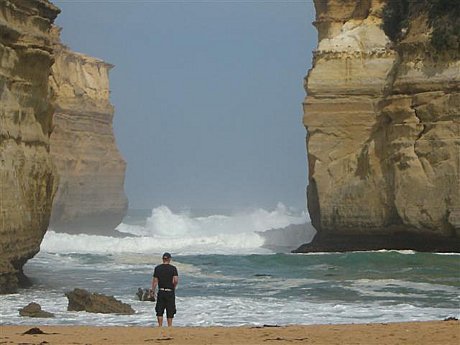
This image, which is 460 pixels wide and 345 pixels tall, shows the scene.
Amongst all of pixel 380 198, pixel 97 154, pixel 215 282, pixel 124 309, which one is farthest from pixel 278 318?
pixel 97 154

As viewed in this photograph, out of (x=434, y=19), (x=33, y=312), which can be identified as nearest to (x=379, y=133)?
(x=434, y=19)

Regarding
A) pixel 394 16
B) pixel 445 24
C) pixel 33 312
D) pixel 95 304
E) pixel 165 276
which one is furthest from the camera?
pixel 394 16

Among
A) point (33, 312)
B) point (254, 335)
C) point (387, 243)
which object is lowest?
point (254, 335)

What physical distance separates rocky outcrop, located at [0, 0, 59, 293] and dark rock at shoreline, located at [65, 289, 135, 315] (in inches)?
91.4

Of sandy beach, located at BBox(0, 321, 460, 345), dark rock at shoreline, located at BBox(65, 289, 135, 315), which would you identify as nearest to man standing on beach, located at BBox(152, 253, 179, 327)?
sandy beach, located at BBox(0, 321, 460, 345)

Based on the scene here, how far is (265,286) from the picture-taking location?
72.3 feet

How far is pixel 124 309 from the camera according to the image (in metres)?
A: 16.5

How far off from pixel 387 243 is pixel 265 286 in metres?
9.25

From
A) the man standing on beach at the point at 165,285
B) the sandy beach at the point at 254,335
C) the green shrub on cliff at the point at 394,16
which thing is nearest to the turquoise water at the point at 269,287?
the man standing on beach at the point at 165,285

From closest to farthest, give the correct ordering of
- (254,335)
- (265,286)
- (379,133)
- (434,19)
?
(254,335), (265,286), (434,19), (379,133)

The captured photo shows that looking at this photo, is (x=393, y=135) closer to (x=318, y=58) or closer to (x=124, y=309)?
(x=318, y=58)

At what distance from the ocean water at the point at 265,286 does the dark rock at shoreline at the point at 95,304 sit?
241 mm

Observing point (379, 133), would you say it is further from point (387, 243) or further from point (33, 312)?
point (33, 312)

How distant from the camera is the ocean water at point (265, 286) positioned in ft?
52.7
